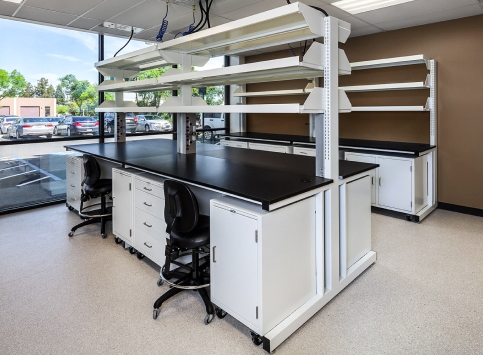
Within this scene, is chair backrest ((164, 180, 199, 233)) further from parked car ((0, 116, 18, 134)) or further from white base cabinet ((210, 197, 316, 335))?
parked car ((0, 116, 18, 134))

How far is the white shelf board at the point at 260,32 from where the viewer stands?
1974 millimetres

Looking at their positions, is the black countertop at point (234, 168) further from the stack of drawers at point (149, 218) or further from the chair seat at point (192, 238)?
the chair seat at point (192, 238)

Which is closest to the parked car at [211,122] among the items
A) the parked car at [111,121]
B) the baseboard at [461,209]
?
the parked car at [111,121]

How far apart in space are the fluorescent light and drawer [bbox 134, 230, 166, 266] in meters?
3.07

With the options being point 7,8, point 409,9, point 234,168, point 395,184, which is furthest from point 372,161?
point 7,8

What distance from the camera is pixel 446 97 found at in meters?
4.19

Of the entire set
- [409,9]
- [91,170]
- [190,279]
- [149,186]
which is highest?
[409,9]

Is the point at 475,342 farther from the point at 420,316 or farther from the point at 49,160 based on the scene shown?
the point at 49,160

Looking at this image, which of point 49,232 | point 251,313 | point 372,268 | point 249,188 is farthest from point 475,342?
point 49,232

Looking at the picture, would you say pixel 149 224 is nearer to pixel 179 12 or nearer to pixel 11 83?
pixel 179 12

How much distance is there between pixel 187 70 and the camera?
10.3 ft

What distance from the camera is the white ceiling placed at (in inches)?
140

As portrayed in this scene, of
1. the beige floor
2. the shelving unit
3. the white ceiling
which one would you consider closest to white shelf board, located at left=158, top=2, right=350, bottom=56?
the shelving unit

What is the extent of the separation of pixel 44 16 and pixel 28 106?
1.18m
